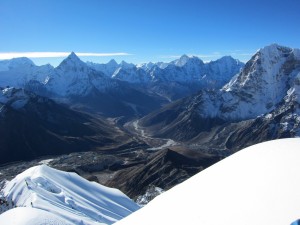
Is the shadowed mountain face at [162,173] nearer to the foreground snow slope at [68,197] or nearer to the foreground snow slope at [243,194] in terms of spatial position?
the foreground snow slope at [68,197]

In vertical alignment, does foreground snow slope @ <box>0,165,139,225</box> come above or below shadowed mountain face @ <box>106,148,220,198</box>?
above

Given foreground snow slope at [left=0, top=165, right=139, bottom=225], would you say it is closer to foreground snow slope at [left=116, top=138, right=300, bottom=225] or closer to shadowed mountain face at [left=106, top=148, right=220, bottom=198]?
foreground snow slope at [left=116, top=138, right=300, bottom=225]

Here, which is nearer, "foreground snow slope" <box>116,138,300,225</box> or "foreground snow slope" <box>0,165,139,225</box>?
"foreground snow slope" <box>116,138,300,225</box>

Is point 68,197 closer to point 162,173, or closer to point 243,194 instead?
point 243,194

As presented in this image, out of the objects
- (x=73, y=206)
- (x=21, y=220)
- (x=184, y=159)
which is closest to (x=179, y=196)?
(x=21, y=220)

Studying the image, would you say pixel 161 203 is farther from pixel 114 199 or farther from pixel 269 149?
pixel 114 199

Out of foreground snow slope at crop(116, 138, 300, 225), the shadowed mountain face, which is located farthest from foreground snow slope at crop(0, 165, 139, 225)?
the shadowed mountain face
